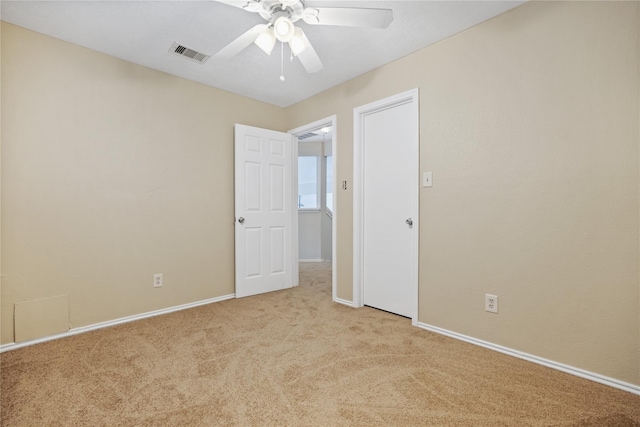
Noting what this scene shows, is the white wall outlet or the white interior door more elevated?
the white interior door

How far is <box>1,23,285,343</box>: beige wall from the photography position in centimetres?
223

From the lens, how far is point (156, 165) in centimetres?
292

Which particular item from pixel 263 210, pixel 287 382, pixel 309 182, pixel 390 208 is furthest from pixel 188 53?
pixel 309 182

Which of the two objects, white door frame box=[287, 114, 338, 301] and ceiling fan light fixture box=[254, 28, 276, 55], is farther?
white door frame box=[287, 114, 338, 301]

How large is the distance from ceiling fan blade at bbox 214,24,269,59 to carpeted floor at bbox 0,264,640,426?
2069 millimetres

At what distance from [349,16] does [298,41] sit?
1.13ft

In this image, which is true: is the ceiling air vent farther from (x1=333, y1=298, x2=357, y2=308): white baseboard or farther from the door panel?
(x1=333, y1=298, x2=357, y2=308): white baseboard

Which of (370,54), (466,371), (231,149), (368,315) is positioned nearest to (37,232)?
(231,149)

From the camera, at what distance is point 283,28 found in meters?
1.71

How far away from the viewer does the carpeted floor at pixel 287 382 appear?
4.73ft

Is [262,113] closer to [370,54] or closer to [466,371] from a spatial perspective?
[370,54]

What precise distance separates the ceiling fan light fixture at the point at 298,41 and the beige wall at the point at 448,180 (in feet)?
3.86

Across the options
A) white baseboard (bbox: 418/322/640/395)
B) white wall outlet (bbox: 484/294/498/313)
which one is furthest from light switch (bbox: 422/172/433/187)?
white baseboard (bbox: 418/322/640/395)

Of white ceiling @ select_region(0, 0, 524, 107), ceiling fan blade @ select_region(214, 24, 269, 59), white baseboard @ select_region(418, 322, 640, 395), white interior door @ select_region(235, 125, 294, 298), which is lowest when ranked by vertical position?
white baseboard @ select_region(418, 322, 640, 395)
